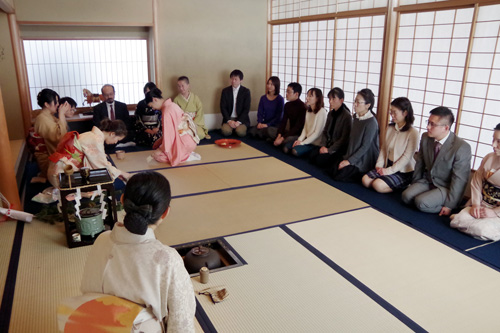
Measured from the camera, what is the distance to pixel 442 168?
425 centimetres

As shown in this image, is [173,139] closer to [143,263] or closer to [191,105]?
[191,105]

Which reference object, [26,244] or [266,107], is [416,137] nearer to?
[266,107]

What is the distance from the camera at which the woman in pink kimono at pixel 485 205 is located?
3.60m

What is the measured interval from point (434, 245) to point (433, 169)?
111 cm

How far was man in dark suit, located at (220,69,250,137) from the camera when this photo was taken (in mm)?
7797

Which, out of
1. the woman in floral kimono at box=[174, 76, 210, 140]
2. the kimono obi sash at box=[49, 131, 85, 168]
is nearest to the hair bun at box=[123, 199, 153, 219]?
the kimono obi sash at box=[49, 131, 85, 168]

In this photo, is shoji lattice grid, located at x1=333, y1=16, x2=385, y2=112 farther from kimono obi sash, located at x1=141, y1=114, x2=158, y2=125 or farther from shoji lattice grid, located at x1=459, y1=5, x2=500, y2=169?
kimono obi sash, located at x1=141, y1=114, x2=158, y2=125

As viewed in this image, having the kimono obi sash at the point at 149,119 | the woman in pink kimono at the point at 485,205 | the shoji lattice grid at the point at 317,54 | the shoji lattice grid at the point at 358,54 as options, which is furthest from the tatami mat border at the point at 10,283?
the shoji lattice grid at the point at 317,54

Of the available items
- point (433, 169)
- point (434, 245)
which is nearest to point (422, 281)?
point (434, 245)

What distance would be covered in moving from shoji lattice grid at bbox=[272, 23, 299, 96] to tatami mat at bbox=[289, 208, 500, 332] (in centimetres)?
457

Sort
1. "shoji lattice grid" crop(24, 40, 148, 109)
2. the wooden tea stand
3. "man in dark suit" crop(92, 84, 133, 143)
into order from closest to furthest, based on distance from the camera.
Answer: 1. the wooden tea stand
2. "man in dark suit" crop(92, 84, 133, 143)
3. "shoji lattice grid" crop(24, 40, 148, 109)

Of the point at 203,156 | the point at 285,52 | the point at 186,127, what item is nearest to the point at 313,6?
the point at 285,52

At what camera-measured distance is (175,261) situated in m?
1.56

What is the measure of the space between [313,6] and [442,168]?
13.1 ft
